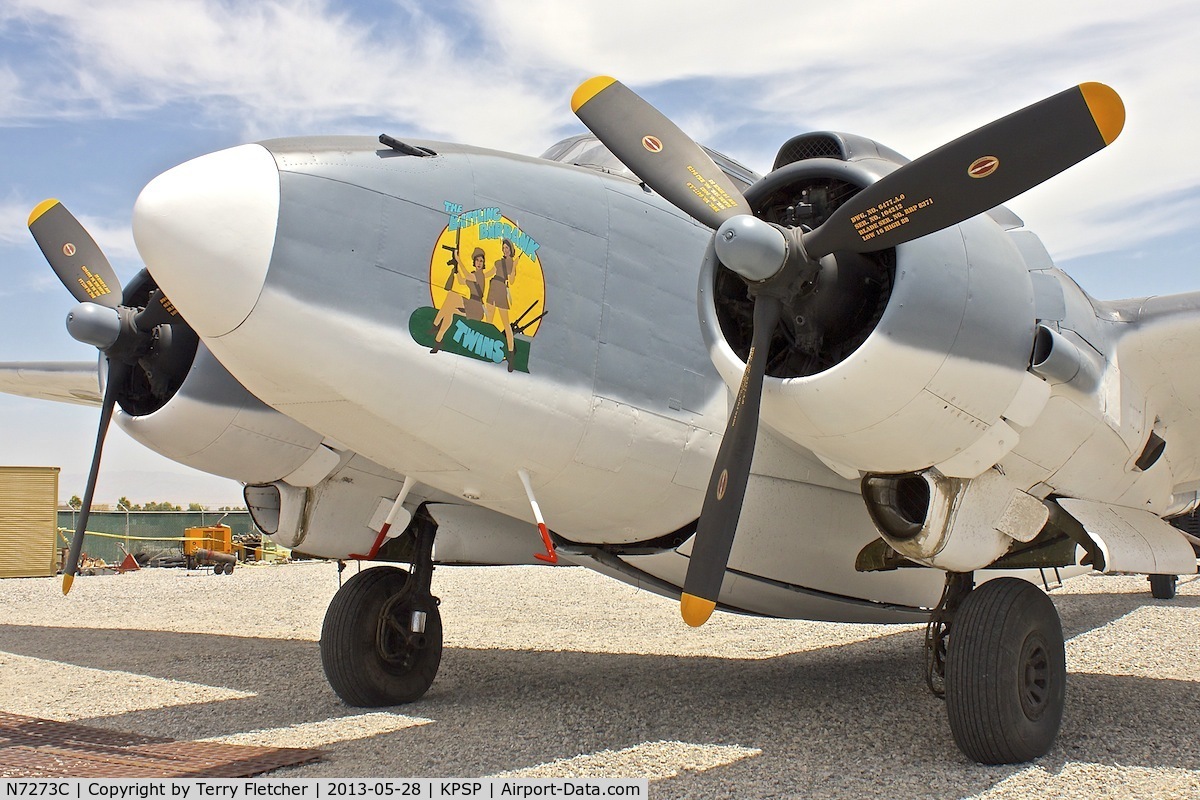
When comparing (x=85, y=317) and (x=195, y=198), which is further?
(x=85, y=317)

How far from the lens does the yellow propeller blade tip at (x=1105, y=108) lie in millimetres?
4125

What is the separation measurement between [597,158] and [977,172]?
3.14 m

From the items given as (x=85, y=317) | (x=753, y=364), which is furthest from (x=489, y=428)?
(x=85, y=317)

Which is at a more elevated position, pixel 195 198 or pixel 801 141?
pixel 801 141

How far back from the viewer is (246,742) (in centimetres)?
593

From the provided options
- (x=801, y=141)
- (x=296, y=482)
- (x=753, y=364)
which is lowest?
(x=296, y=482)

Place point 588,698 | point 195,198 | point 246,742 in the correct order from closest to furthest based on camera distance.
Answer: point 195,198 < point 246,742 < point 588,698

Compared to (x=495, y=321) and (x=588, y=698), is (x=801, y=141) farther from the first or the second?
(x=588, y=698)

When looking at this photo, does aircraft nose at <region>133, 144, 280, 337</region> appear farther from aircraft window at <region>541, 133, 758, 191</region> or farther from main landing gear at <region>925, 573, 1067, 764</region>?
main landing gear at <region>925, 573, 1067, 764</region>

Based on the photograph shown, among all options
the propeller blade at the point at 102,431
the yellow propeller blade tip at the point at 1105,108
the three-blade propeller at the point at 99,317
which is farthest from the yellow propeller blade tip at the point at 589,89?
the propeller blade at the point at 102,431

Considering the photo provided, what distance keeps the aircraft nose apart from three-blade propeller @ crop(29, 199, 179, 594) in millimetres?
2574

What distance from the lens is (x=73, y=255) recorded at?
8.07m

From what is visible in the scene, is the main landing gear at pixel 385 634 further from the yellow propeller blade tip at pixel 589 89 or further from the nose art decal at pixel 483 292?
the yellow propeller blade tip at pixel 589 89

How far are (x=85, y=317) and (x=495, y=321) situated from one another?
3622mm
